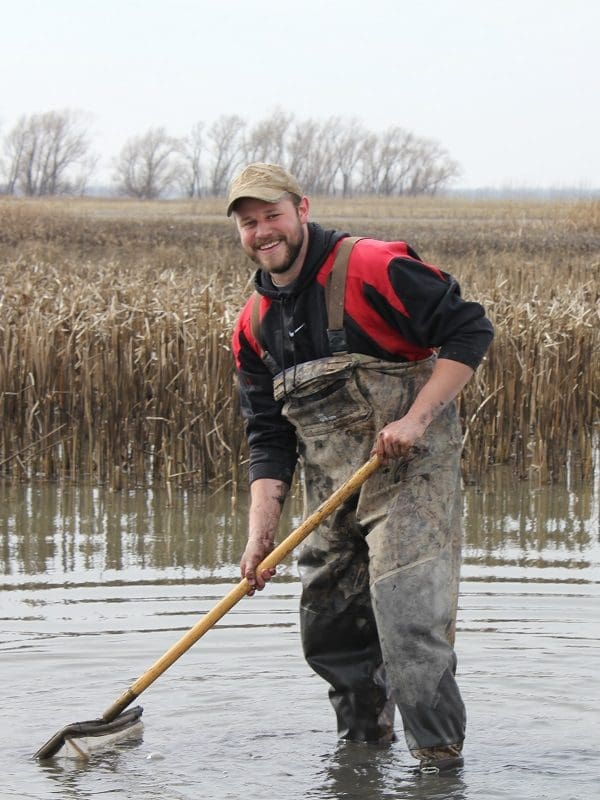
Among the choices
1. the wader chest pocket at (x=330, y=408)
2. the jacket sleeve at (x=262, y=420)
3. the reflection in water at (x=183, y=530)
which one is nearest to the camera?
the wader chest pocket at (x=330, y=408)

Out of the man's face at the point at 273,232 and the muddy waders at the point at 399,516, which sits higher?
the man's face at the point at 273,232

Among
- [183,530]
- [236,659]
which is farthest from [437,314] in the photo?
[183,530]

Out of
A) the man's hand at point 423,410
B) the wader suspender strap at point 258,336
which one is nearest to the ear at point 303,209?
the wader suspender strap at point 258,336

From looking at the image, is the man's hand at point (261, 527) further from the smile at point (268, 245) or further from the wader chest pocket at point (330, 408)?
the smile at point (268, 245)

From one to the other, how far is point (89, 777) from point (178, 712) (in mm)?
721

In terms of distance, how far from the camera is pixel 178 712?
545 centimetres

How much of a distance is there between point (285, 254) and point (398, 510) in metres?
0.86

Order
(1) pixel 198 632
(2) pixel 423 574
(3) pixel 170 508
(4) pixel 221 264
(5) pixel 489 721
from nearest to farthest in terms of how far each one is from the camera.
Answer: (2) pixel 423 574, (1) pixel 198 632, (5) pixel 489 721, (3) pixel 170 508, (4) pixel 221 264

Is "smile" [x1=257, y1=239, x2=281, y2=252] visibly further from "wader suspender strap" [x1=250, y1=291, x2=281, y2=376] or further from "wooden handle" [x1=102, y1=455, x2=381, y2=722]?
"wooden handle" [x1=102, y1=455, x2=381, y2=722]

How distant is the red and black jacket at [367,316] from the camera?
420 centimetres

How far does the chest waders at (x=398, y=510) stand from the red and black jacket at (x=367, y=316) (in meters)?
0.05

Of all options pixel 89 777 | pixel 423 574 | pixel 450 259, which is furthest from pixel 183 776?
pixel 450 259

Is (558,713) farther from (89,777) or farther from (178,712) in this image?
(89,777)

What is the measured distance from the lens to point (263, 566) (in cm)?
453
